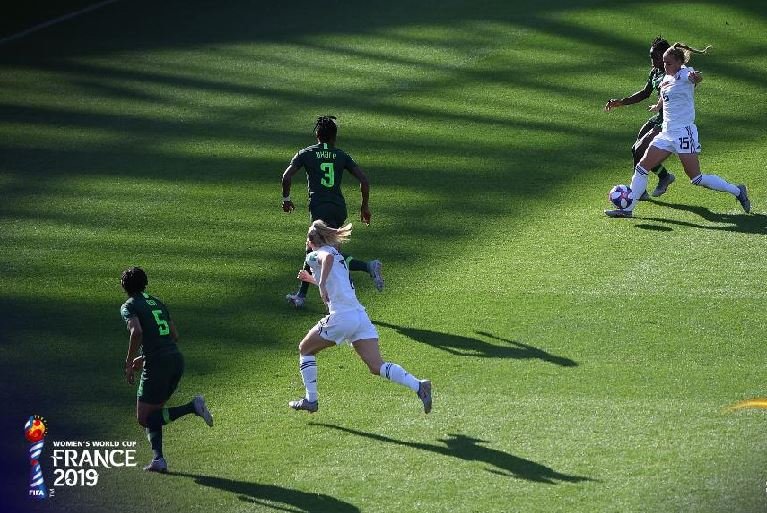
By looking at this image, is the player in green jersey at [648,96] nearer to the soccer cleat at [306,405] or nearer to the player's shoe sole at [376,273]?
the player's shoe sole at [376,273]

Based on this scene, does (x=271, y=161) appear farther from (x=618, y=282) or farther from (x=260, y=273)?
(x=618, y=282)

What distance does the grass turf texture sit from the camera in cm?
1048

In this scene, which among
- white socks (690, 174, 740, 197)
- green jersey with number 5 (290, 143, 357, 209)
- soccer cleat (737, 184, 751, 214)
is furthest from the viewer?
soccer cleat (737, 184, 751, 214)

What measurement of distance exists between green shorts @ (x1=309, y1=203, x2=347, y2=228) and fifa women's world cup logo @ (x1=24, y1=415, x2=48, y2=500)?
3.73 meters

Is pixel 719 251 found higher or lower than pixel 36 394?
higher

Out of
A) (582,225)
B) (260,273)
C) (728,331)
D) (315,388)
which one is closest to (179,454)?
(315,388)

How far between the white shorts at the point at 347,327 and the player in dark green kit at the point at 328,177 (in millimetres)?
2373

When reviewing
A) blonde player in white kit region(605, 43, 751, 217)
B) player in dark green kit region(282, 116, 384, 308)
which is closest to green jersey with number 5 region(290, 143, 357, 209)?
player in dark green kit region(282, 116, 384, 308)

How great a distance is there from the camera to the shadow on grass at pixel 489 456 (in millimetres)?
10133

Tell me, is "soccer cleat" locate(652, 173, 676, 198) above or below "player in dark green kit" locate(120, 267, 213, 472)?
above

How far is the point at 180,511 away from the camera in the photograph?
32.3 ft

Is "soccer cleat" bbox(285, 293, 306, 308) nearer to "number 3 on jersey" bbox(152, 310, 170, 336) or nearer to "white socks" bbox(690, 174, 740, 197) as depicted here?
"number 3 on jersey" bbox(152, 310, 170, 336)

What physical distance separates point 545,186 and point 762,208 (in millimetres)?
2847

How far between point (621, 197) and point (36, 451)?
8.31m
